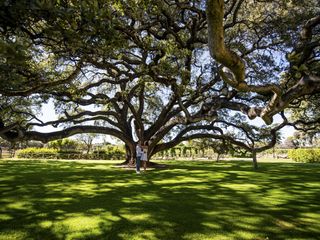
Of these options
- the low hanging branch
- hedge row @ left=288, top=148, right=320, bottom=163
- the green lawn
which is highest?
the low hanging branch

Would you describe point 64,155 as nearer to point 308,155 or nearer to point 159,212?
point 308,155

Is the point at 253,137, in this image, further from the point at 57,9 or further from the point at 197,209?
the point at 57,9

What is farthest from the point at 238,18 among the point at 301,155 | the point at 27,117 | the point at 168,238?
the point at 301,155

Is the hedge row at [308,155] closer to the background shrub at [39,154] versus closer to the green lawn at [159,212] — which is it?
the green lawn at [159,212]

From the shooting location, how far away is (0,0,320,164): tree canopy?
15.9ft

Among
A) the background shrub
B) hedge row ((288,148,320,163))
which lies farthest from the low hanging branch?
the background shrub

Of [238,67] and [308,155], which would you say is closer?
[238,67]

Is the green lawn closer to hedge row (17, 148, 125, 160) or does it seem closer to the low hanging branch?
the low hanging branch

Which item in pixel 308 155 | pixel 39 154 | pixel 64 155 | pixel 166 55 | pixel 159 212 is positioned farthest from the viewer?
pixel 39 154

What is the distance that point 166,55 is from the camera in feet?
40.4

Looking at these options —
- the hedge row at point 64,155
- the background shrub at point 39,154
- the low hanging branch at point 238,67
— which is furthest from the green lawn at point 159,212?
the background shrub at point 39,154

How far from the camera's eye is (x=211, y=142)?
24109 mm

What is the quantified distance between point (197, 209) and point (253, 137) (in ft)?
50.3

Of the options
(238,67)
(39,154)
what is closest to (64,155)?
(39,154)
